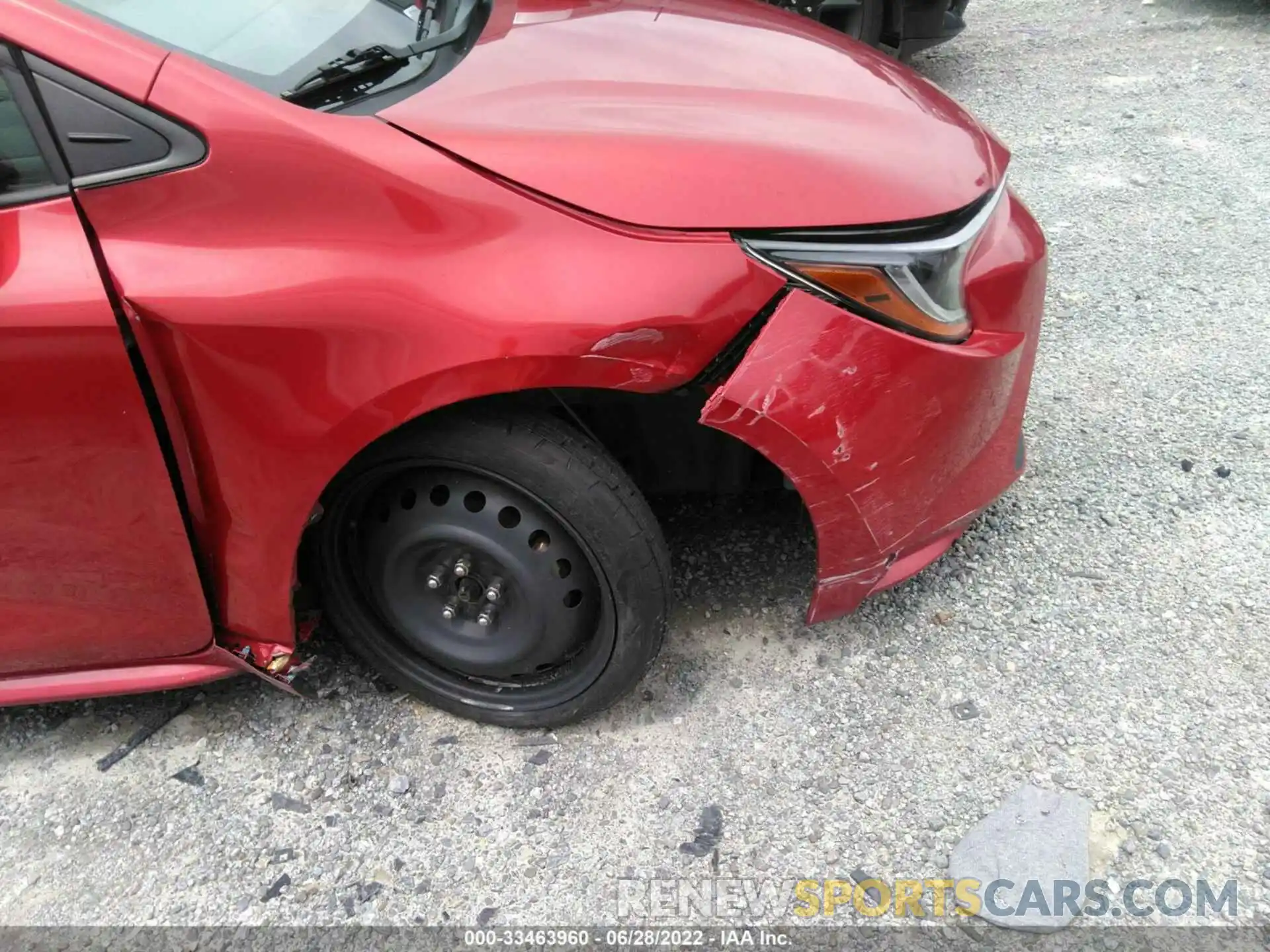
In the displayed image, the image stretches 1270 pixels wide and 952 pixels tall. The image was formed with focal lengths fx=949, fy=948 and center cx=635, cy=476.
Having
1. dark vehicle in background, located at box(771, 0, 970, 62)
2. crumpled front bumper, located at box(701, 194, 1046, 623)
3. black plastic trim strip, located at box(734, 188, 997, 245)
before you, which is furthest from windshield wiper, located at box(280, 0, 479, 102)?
dark vehicle in background, located at box(771, 0, 970, 62)

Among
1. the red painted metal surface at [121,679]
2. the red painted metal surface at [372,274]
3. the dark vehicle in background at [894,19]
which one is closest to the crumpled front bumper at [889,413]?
the red painted metal surface at [372,274]

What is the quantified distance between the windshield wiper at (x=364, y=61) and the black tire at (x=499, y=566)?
617mm

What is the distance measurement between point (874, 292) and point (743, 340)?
26 cm

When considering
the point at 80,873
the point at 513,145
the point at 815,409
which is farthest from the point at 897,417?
the point at 80,873

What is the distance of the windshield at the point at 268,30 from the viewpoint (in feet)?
5.29

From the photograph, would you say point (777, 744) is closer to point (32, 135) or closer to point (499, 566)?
point (499, 566)

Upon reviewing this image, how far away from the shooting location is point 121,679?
75.0 inches

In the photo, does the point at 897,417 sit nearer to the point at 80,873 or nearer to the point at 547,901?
the point at 547,901

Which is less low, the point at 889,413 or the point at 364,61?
the point at 364,61

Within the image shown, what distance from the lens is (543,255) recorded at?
5.09 ft

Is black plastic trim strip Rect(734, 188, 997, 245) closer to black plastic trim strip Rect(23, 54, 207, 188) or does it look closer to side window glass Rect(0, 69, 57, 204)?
black plastic trim strip Rect(23, 54, 207, 188)

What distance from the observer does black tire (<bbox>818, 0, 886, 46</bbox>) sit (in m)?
4.54

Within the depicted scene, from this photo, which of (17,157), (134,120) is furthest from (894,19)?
(17,157)

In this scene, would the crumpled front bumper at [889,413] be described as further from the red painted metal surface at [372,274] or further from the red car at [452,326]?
the red painted metal surface at [372,274]
